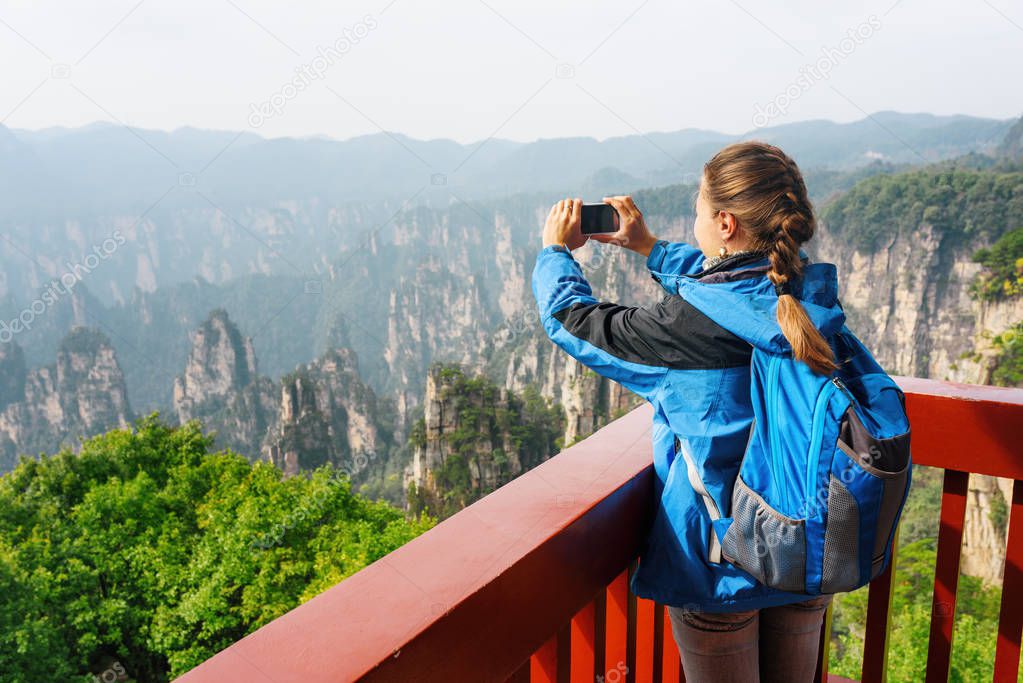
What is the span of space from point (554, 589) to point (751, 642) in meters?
0.43

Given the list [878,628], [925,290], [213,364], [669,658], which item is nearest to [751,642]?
[669,658]

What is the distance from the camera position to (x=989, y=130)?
70.5 metres

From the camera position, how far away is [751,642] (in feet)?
3.48

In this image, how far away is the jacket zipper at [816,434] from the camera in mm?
859

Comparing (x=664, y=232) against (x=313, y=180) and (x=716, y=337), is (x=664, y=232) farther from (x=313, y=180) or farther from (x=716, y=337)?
Answer: (x=313, y=180)

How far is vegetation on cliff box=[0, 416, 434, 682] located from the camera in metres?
15.0

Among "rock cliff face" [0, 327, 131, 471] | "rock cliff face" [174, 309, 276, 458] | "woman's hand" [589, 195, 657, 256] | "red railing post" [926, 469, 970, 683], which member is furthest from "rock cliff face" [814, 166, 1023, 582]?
"rock cliff face" [0, 327, 131, 471]

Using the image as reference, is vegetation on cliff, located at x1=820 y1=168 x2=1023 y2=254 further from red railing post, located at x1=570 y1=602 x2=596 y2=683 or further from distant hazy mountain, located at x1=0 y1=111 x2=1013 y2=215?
red railing post, located at x1=570 y1=602 x2=596 y2=683

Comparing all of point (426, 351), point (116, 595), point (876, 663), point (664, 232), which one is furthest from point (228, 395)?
point (876, 663)

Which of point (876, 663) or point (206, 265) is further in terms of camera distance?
point (206, 265)

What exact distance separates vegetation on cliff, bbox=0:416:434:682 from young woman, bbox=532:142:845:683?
48.6 feet

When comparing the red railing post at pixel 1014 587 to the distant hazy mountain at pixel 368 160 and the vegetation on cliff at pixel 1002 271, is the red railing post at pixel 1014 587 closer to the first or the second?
the vegetation on cliff at pixel 1002 271

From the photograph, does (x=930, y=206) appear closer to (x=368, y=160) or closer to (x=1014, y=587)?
(x=1014, y=587)

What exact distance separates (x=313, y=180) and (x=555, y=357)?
7727 centimetres
